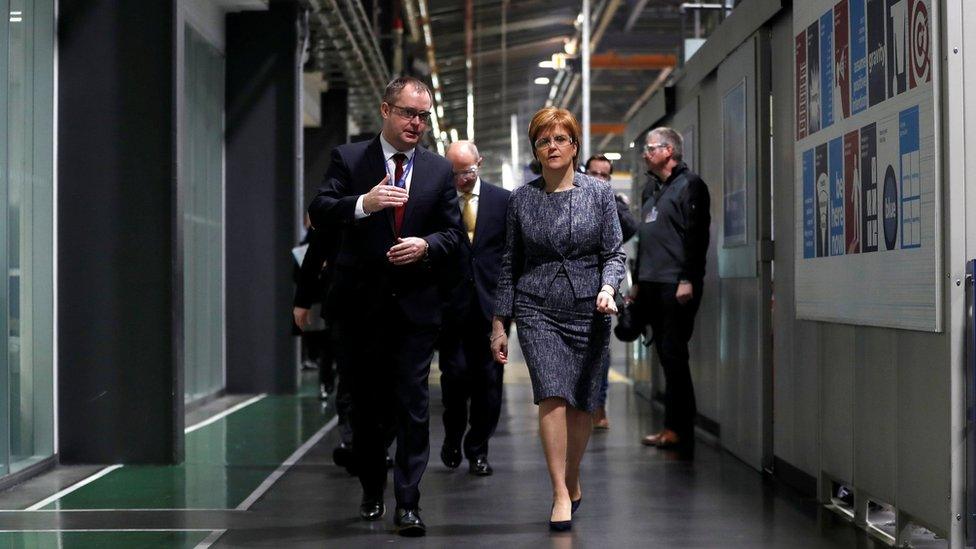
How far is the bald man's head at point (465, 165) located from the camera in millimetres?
6547

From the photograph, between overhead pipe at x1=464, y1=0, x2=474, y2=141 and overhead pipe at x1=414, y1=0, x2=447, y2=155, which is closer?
overhead pipe at x1=414, y1=0, x2=447, y2=155

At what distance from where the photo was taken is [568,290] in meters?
5.11

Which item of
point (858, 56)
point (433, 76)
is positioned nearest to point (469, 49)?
point (433, 76)

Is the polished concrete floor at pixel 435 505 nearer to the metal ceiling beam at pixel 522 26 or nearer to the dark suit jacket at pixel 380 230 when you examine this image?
the dark suit jacket at pixel 380 230

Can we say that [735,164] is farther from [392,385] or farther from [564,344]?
[392,385]

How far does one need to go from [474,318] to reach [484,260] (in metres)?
0.29

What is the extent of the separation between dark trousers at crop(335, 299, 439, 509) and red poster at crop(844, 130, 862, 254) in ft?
5.21

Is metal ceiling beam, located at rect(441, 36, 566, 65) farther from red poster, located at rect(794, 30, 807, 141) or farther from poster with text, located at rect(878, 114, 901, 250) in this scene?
poster with text, located at rect(878, 114, 901, 250)

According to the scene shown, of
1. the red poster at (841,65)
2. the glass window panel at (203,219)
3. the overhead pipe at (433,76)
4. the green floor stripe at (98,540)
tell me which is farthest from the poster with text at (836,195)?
the overhead pipe at (433,76)

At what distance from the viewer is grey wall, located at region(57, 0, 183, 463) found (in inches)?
272

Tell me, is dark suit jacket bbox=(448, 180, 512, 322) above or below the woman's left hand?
above

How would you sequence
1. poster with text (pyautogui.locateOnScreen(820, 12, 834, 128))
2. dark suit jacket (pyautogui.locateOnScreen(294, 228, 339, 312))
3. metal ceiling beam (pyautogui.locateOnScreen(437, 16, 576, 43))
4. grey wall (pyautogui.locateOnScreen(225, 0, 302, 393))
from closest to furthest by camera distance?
1. poster with text (pyautogui.locateOnScreen(820, 12, 834, 128))
2. dark suit jacket (pyautogui.locateOnScreen(294, 228, 339, 312))
3. grey wall (pyautogui.locateOnScreen(225, 0, 302, 393))
4. metal ceiling beam (pyautogui.locateOnScreen(437, 16, 576, 43))

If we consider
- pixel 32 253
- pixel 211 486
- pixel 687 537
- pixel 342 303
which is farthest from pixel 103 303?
pixel 687 537

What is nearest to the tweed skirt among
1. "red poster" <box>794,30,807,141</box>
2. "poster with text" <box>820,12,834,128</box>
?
"poster with text" <box>820,12,834,128</box>
